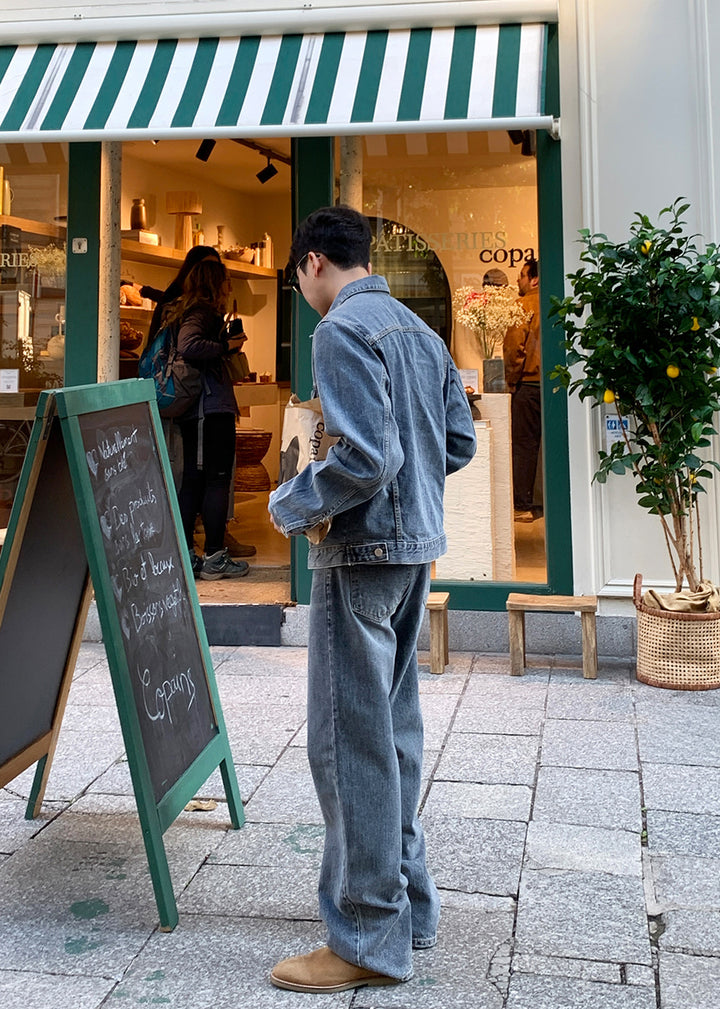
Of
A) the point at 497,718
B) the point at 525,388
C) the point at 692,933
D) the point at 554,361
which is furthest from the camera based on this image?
the point at 525,388

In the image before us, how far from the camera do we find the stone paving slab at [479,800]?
12.4 feet

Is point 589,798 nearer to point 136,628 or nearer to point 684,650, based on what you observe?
point 684,650

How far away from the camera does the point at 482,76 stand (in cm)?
558

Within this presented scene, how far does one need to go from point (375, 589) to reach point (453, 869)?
117 cm

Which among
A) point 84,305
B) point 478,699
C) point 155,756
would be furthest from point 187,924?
point 84,305

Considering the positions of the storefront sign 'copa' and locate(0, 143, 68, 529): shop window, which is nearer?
the storefront sign 'copa'

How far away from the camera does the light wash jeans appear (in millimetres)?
2586

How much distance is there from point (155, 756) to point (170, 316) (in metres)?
4.48

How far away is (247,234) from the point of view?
11.8 metres

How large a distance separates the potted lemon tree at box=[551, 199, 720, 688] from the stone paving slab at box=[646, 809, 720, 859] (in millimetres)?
1647

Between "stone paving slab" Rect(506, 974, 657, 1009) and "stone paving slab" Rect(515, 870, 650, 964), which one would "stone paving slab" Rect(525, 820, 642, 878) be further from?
"stone paving slab" Rect(506, 974, 657, 1009)

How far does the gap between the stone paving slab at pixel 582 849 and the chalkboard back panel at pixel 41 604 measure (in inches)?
63.9

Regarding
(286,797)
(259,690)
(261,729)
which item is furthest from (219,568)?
(286,797)

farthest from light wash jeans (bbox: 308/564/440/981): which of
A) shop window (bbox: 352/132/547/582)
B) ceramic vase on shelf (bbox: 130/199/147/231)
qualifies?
ceramic vase on shelf (bbox: 130/199/147/231)
